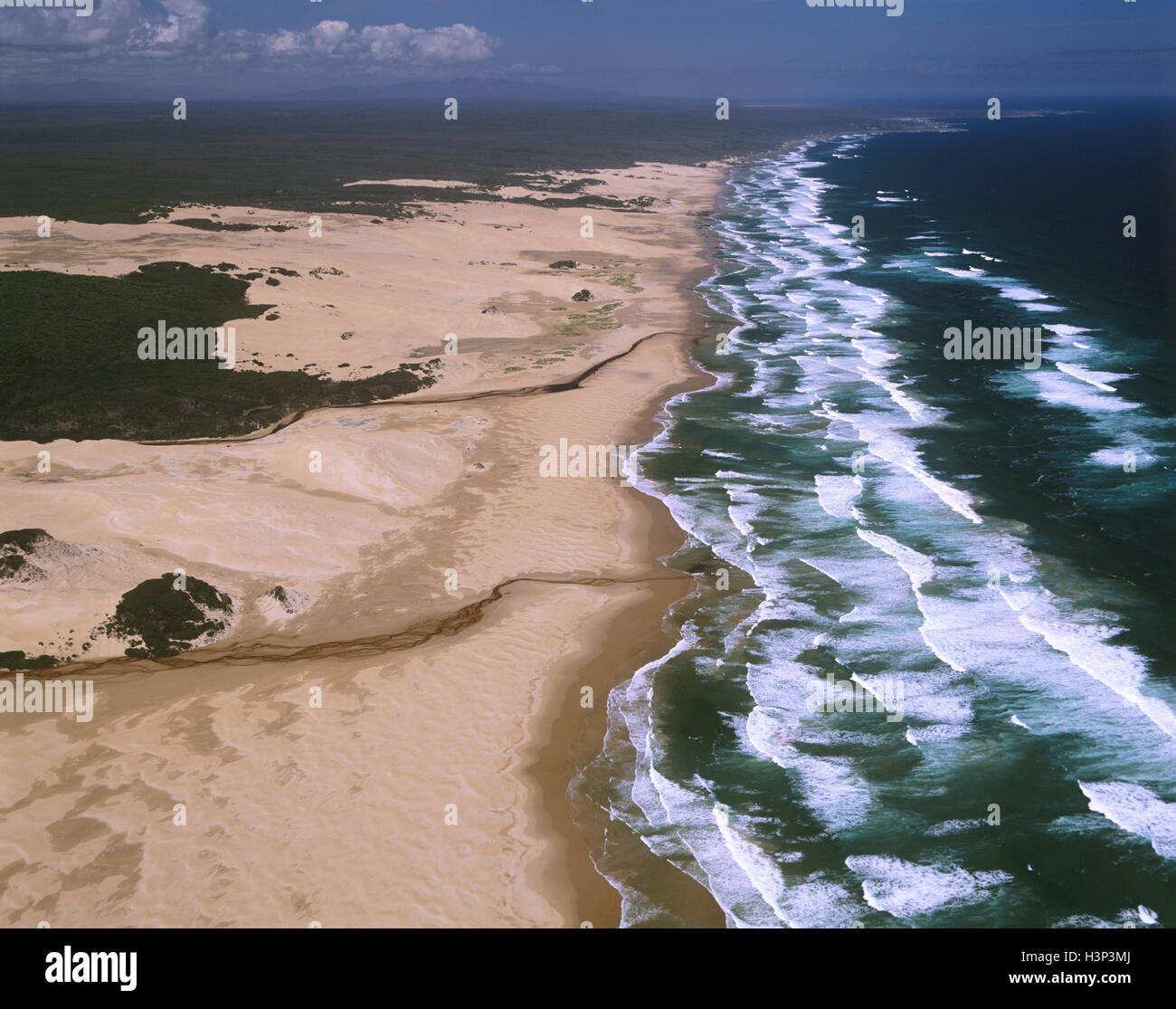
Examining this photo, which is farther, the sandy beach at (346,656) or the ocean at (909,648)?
the ocean at (909,648)

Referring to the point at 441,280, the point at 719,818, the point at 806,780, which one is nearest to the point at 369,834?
the point at 719,818

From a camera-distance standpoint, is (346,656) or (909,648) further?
(909,648)

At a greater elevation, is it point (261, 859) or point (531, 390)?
point (531, 390)

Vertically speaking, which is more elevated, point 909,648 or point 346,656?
point 346,656
